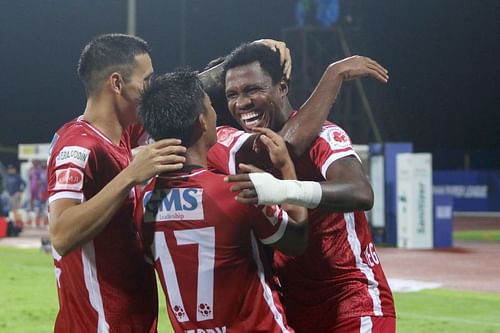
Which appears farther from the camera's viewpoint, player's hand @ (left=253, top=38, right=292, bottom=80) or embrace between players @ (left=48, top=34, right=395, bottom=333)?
player's hand @ (left=253, top=38, right=292, bottom=80)

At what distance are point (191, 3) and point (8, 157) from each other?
11.2m

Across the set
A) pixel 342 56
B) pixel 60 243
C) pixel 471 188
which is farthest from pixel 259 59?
pixel 471 188

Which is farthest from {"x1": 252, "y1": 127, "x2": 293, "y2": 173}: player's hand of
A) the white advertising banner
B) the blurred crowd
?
the blurred crowd

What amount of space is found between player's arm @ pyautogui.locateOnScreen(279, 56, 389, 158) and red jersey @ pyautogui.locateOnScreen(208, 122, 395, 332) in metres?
0.07

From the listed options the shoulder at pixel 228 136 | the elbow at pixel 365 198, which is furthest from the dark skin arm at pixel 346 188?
the shoulder at pixel 228 136

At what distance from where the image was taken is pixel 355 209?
12.1ft

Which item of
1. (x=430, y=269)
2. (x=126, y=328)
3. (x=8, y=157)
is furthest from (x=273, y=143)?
(x=8, y=157)

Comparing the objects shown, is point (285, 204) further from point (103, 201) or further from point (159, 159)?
point (103, 201)

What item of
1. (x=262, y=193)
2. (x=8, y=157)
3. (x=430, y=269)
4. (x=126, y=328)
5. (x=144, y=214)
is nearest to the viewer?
(x=262, y=193)

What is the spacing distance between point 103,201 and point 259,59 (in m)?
1.11

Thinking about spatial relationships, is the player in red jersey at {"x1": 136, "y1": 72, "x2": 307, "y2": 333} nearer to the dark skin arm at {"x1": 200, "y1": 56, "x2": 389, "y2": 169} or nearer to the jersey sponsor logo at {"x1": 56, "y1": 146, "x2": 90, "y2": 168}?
the dark skin arm at {"x1": 200, "y1": 56, "x2": 389, "y2": 169}

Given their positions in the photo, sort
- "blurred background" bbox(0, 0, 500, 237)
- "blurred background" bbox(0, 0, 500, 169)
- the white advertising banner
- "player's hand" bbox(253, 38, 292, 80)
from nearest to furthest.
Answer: "player's hand" bbox(253, 38, 292, 80)
the white advertising banner
"blurred background" bbox(0, 0, 500, 237)
"blurred background" bbox(0, 0, 500, 169)

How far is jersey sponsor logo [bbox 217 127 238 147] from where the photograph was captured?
381cm

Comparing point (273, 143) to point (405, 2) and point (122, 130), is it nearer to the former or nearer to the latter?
point (122, 130)
